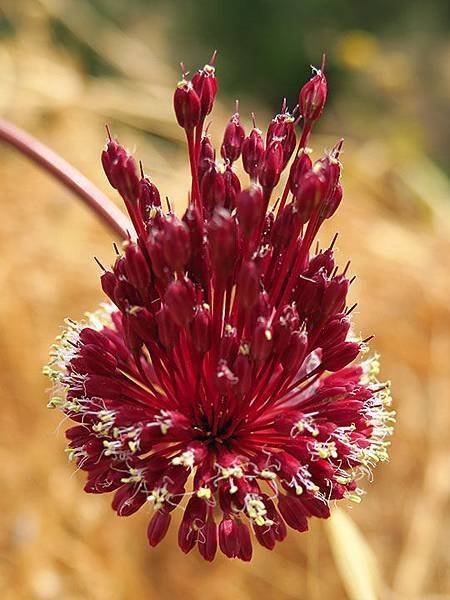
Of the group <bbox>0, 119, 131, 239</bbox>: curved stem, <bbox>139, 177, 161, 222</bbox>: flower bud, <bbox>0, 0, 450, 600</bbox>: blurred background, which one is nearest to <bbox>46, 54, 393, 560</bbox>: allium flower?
<bbox>139, 177, 161, 222</bbox>: flower bud

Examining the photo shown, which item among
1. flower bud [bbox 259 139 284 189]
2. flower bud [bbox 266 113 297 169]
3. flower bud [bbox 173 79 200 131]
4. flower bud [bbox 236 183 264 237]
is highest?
flower bud [bbox 266 113 297 169]

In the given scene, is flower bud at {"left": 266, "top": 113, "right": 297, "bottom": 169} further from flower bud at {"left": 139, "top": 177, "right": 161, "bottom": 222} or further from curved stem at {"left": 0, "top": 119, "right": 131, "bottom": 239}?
curved stem at {"left": 0, "top": 119, "right": 131, "bottom": 239}

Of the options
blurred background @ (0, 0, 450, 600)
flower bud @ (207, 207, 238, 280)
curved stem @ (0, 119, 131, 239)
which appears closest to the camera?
flower bud @ (207, 207, 238, 280)

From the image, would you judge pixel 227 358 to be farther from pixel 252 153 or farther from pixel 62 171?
pixel 62 171

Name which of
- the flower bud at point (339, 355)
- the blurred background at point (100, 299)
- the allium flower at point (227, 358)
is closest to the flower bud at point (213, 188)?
the allium flower at point (227, 358)

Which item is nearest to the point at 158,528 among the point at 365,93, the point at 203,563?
the point at 203,563

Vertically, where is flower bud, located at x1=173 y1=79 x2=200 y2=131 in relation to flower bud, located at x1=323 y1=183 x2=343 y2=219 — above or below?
above

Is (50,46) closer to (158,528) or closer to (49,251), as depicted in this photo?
(49,251)
